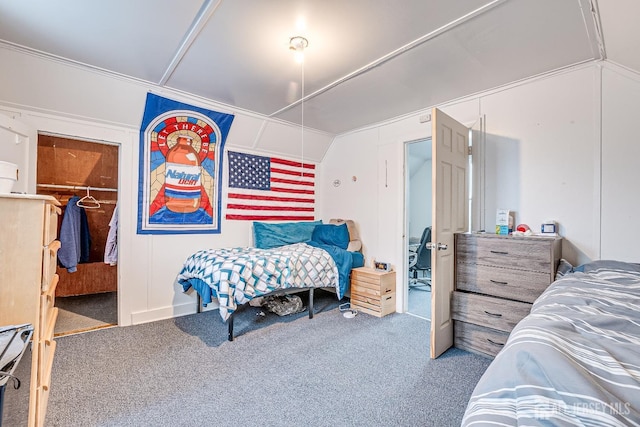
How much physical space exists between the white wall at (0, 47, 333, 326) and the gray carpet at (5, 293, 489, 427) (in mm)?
432

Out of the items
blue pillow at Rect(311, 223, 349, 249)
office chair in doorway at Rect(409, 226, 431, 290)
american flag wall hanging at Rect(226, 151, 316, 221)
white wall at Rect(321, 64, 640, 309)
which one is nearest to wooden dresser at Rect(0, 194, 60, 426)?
american flag wall hanging at Rect(226, 151, 316, 221)

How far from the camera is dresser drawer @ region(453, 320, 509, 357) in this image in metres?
2.42

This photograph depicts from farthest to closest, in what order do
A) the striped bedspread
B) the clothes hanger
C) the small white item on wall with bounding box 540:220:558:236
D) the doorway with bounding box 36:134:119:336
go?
the clothes hanger
the doorway with bounding box 36:134:119:336
the small white item on wall with bounding box 540:220:558:236
the striped bedspread

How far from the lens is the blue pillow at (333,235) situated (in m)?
4.18

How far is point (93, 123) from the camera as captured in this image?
3033 mm

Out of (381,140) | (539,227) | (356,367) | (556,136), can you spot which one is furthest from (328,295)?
(556,136)

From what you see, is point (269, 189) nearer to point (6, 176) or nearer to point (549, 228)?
point (6, 176)

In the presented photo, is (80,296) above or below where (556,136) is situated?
below

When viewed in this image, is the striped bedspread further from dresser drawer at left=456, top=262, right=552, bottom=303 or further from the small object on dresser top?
the small object on dresser top

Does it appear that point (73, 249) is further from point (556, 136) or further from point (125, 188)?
point (556, 136)

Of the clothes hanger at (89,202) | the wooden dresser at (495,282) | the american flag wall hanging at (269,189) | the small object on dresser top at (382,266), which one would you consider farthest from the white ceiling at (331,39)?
the clothes hanger at (89,202)

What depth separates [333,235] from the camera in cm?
421

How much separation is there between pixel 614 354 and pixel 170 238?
12.3 ft

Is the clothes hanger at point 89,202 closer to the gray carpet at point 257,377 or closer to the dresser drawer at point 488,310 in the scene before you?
the gray carpet at point 257,377
